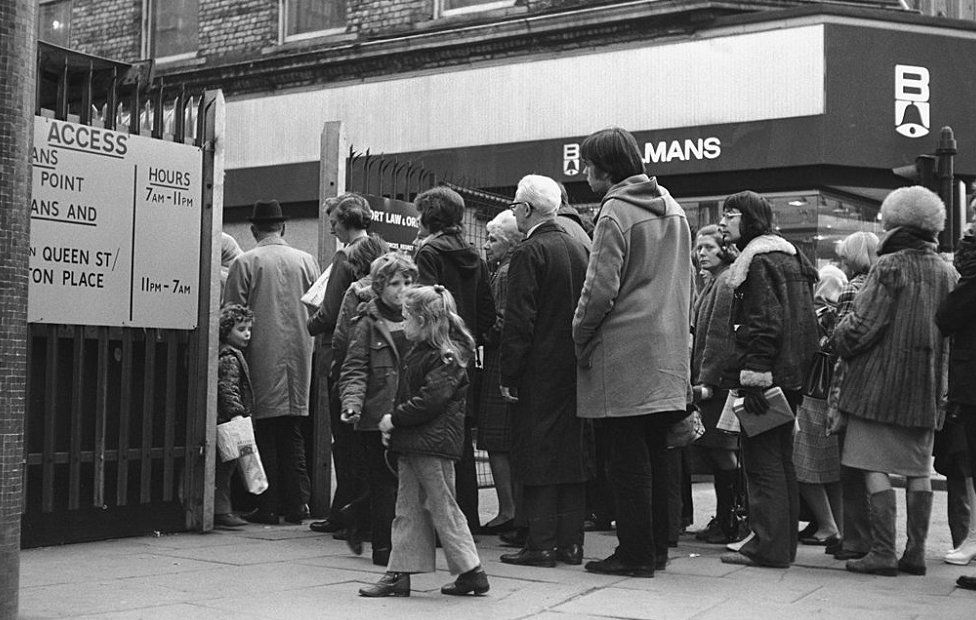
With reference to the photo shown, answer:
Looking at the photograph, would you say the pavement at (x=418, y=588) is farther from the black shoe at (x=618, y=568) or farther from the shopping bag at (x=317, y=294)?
the shopping bag at (x=317, y=294)

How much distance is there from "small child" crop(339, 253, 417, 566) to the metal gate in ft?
5.25

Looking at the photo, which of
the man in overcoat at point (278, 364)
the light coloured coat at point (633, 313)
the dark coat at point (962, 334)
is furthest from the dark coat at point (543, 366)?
the man in overcoat at point (278, 364)

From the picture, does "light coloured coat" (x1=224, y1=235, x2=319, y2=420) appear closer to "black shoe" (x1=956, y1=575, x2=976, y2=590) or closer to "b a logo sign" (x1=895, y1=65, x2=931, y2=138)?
"black shoe" (x1=956, y1=575, x2=976, y2=590)

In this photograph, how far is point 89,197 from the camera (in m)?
6.86

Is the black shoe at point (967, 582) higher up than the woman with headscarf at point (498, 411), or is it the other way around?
the woman with headscarf at point (498, 411)

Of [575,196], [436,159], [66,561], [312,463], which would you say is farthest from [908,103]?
[66,561]

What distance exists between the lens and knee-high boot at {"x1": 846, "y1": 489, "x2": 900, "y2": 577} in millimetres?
6406

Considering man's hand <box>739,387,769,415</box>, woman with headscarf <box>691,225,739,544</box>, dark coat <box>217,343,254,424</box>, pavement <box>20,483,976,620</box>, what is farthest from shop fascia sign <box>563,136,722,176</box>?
man's hand <box>739,387,769,415</box>

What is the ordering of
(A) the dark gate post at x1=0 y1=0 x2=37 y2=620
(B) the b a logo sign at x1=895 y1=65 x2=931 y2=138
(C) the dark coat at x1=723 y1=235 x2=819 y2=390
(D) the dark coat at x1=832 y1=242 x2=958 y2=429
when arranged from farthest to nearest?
(B) the b a logo sign at x1=895 y1=65 x2=931 y2=138
(C) the dark coat at x1=723 y1=235 x2=819 y2=390
(D) the dark coat at x1=832 y1=242 x2=958 y2=429
(A) the dark gate post at x1=0 y1=0 x2=37 y2=620

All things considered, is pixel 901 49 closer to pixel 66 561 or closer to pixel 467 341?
pixel 467 341

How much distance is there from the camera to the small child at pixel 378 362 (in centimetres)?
618

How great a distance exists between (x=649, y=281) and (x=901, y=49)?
30.5 ft

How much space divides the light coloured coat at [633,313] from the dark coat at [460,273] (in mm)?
1002

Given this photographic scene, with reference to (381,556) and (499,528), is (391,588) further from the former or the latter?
(499,528)
